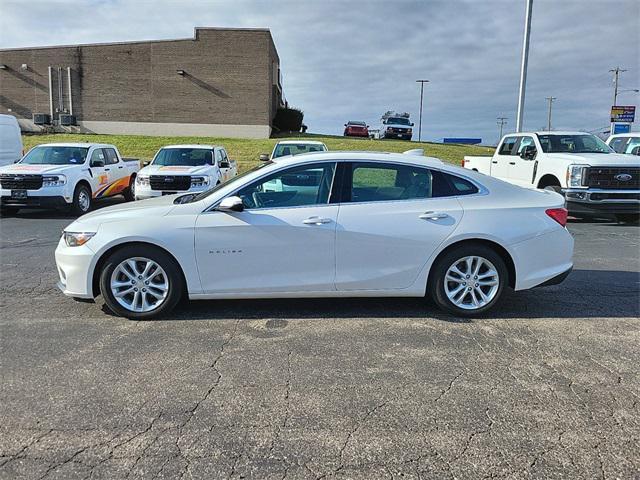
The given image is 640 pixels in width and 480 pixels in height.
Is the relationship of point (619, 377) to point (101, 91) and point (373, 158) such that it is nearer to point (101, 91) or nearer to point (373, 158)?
point (373, 158)

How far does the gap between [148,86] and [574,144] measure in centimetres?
3673

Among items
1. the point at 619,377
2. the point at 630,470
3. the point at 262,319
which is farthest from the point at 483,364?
the point at 262,319

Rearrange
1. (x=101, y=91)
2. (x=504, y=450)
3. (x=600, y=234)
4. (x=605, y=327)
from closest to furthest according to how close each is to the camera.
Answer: (x=504, y=450), (x=605, y=327), (x=600, y=234), (x=101, y=91)

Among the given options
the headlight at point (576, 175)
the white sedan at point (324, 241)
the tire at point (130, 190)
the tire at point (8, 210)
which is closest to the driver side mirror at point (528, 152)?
the headlight at point (576, 175)

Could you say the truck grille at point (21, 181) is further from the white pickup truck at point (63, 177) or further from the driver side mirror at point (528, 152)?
the driver side mirror at point (528, 152)

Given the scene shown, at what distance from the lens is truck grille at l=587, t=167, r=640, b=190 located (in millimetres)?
10570

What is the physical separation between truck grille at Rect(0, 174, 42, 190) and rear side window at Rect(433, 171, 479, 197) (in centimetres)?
967

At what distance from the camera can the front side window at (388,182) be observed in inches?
190

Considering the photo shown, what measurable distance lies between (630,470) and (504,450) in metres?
0.61

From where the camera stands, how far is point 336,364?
379cm

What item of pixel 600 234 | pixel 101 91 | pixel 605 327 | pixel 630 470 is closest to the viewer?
pixel 630 470

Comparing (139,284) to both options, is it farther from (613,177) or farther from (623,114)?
(623,114)

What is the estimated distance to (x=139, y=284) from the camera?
467cm

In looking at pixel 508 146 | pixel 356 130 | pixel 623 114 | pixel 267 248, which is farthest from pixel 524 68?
pixel 623 114
